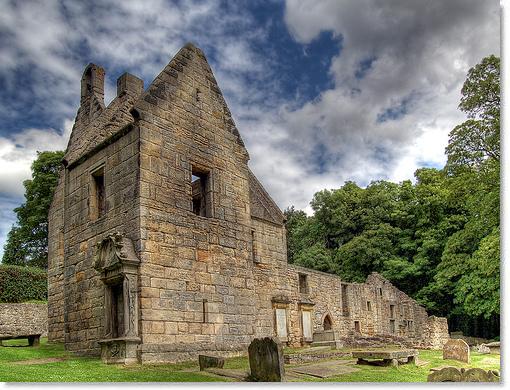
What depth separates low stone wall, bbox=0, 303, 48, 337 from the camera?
19.2 metres

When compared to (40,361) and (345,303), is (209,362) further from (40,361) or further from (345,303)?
(345,303)

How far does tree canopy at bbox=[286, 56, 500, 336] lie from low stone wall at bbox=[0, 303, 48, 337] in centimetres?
1086

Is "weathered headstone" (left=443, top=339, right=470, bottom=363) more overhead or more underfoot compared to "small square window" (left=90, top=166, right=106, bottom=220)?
more underfoot

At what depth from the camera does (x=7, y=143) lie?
30.1 feet

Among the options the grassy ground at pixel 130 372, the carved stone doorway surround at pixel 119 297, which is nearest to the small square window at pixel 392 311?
the grassy ground at pixel 130 372

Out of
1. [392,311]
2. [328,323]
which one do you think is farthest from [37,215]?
[392,311]

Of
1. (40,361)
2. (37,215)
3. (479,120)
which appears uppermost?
(479,120)

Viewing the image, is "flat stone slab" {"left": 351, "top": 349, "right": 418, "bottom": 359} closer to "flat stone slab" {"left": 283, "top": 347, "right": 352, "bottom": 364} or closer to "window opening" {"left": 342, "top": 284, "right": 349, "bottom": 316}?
"flat stone slab" {"left": 283, "top": 347, "right": 352, "bottom": 364}

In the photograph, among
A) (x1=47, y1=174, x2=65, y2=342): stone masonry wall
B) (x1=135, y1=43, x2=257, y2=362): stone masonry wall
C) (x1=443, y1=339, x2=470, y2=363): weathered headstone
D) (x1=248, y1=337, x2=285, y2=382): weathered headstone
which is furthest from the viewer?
(x1=47, y1=174, x2=65, y2=342): stone masonry wall

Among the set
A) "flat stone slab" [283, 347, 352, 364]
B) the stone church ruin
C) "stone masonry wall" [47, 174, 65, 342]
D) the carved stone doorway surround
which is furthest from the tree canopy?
"stone masonry wall" [47, 174, 65, 342]

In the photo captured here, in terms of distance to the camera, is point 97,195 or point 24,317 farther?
point 24,317

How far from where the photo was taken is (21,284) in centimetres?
2202

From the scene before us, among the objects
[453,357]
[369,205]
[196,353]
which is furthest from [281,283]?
[196,353]

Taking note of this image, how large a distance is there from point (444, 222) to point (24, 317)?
15.2 meters
